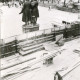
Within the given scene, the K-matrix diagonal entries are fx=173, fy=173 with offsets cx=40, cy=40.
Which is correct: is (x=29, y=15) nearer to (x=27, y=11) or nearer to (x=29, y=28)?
(x=27, y=11)

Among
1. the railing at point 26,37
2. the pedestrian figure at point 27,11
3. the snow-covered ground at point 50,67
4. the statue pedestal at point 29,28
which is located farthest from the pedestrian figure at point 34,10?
the snow-covered ground at point 50,67

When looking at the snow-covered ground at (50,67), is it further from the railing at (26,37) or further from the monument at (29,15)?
the monument at (29,15)

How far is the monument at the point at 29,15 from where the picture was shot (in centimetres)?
1566

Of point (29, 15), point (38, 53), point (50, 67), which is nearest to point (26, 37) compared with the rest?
point (38, 53)

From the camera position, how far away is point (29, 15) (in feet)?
52.3

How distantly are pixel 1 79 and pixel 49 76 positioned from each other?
2.74m

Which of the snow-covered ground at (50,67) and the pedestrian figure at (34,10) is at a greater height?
the pedestrian figure at (34,10)

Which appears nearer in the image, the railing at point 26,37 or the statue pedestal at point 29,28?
the railing at point 26,37

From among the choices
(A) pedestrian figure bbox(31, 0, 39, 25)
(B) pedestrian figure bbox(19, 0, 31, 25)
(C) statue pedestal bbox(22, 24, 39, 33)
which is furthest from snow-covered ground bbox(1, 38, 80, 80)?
(A) pedestrian figure bbox(31, 0, 39, 25)

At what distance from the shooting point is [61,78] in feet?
30.1

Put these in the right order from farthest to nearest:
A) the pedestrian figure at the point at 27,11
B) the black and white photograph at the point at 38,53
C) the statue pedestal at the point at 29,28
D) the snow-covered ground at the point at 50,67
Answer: the statue pedestal at the point at 29,28 → the pedestrian figure at the point at 27,11 → the black and white photograph at the point at 38,53 → the snow-covered ground at the point at 50,67

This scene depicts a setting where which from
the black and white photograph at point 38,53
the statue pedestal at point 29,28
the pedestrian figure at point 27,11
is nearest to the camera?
the black and white photograph at point 38,53

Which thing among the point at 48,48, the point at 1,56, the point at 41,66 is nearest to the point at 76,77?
the point at 41,66

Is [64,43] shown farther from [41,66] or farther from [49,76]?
[49,76]
